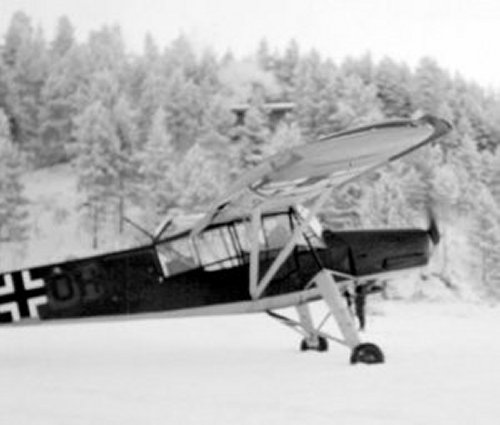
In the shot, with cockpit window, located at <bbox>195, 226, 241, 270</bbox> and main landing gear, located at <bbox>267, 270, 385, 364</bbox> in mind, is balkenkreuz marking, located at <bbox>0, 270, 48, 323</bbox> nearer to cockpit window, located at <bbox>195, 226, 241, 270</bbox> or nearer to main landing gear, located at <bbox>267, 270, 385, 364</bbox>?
cockpit window, located at <bbox>195, 226, 241, 270</bbox>

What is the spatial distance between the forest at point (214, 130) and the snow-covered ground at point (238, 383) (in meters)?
21.6

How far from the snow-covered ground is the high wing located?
6.31 ft

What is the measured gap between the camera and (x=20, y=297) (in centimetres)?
818

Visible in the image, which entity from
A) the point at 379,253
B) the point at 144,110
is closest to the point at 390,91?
the point at 144,110

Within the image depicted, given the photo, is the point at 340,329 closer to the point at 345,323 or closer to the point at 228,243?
the point at 345,323

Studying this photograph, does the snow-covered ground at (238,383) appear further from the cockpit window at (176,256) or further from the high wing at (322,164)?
the high wing at (322,164)

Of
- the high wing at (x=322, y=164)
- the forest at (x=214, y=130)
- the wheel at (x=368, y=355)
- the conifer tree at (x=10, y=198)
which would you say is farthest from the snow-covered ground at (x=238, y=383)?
the conifer tree at (x=10, y=198)

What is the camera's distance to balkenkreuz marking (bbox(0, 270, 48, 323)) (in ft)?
26.7

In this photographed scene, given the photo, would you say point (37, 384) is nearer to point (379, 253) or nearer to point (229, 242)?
point (229, 242)

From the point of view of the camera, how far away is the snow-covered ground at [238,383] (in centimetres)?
457

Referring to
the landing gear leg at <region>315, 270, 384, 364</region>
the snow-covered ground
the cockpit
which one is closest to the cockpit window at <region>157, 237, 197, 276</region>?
the cockpit

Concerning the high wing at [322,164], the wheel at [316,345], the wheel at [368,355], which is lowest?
the wheel at [316,345]

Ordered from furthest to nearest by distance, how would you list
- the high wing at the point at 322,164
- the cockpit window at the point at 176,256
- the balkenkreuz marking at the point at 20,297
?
1. the cockpit window at the point at 176,256
2. the balkenkreuz marking at the point at 20,297
3. the high wing at the point at 322,164

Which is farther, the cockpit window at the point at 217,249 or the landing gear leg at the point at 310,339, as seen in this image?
the landing gear leg at the point at 310,339
